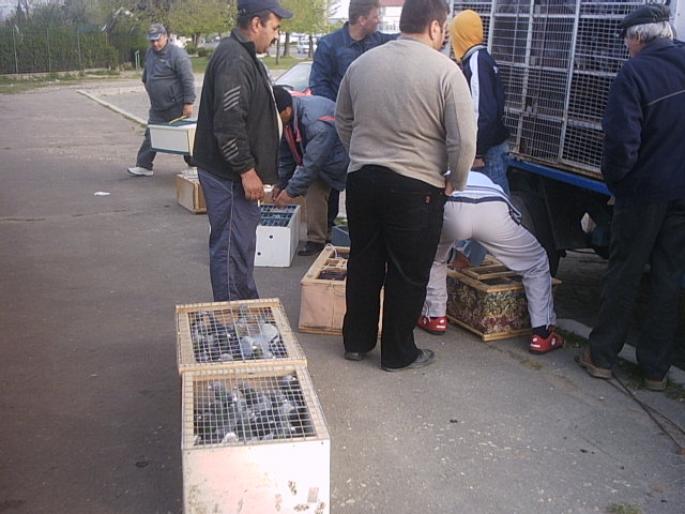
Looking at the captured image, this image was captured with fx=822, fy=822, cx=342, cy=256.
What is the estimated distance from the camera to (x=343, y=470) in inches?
146

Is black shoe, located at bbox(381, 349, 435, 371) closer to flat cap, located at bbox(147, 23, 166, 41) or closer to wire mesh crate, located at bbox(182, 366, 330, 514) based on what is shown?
wire mesh crate, located at bbox(182, 366, 330, 514)

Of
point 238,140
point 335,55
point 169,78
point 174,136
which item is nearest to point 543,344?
point 238,140

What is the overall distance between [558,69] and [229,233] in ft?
8.03

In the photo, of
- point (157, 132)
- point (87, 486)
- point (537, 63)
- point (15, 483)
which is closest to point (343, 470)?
point (87, 486)

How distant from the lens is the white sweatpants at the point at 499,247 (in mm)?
4809

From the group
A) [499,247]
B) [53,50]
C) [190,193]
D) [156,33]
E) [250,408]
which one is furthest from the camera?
[53,50]

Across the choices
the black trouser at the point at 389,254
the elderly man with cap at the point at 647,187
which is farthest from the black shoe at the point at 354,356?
the elderly man with cap at the point at 647,187

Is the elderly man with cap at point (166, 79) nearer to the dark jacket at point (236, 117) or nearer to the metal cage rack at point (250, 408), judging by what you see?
the dark jacket at point (236, 117)

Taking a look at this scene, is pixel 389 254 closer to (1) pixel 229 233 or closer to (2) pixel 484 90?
(1) pixel 229 233

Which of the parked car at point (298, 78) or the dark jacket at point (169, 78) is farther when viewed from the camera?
the parked car at point (298, 78)

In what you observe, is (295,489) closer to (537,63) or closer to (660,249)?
(660,249)

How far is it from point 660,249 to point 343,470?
2109 mm

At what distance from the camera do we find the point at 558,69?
5414mm

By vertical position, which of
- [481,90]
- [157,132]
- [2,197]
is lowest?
[2,197]
